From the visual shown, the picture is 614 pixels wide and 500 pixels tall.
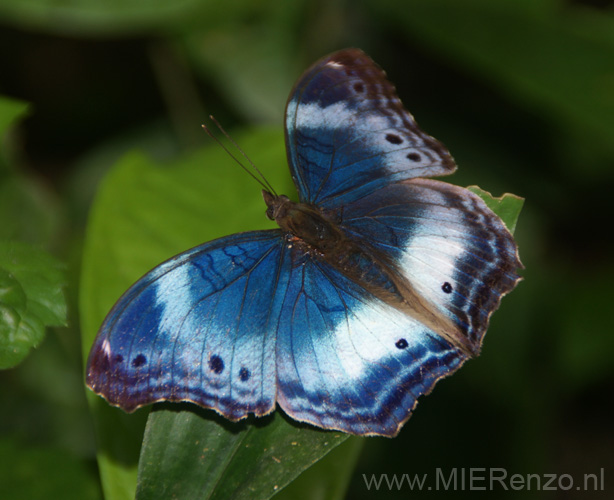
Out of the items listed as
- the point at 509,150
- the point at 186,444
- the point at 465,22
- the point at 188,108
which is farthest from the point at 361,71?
the point at 509,150

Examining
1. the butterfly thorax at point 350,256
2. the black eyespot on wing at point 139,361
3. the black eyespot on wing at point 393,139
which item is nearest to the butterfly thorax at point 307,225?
the butterfly thorax at point 350,256

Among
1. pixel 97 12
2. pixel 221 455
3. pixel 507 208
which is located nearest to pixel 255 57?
pixel 97 12

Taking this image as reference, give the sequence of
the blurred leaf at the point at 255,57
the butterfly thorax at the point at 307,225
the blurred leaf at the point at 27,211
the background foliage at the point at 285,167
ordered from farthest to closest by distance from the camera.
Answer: the blurred leaf at the point at 255,57 < the blurred leaf at the point at 27,211 < the background foliage at the point at 285,167 < the butterfly thorax at the point at 307,225

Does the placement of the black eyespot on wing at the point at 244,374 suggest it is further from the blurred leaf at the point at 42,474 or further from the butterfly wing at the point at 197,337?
the blurred leaf at the point at 42,474

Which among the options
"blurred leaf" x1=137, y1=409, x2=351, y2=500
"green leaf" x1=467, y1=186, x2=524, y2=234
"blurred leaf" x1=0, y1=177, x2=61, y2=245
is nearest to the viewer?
"blurred leaf" x1=137, y1=409, x2=351, y2=500

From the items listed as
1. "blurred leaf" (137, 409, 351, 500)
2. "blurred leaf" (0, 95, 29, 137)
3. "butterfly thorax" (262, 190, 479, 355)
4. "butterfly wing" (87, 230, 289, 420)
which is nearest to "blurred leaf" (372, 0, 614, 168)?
"butterfly thorax" (262, 190, 479, 355)

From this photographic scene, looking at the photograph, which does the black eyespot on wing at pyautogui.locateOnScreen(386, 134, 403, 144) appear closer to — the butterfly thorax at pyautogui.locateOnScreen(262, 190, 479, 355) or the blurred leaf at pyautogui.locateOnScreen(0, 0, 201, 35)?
the butterfly thorax at pyautogui.locateOnScreen(262, 190, 479, 355)
